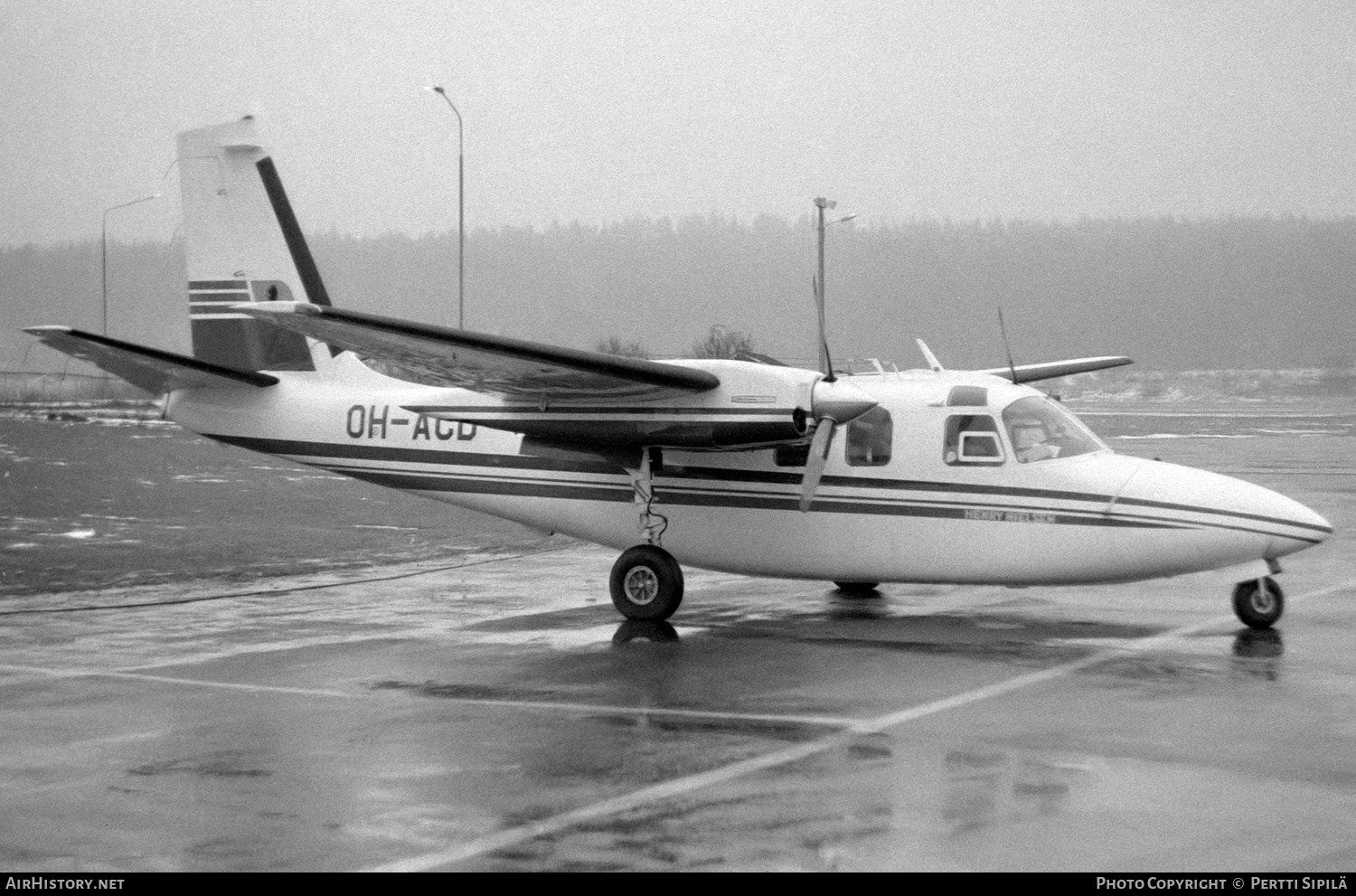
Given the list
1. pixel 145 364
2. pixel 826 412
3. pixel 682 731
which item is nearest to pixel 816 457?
pixel 826 412

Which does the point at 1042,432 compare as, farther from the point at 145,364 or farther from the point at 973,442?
the point at 145,364

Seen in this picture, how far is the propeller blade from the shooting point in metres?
13.6

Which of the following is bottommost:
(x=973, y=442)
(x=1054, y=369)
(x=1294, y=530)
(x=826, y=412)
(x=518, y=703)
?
(x=518, y=703)

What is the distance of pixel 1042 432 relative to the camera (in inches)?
538

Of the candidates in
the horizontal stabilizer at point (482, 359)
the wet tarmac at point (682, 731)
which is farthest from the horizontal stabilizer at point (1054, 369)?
the horizontal stabilizer at point (482, 359)

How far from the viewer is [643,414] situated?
14.0 meters

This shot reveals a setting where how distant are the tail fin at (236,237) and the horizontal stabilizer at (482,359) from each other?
3.23m

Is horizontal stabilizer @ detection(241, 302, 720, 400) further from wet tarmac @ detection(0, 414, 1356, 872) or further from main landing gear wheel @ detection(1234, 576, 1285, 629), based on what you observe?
main landing gear wheel @ detection(1234, 576, 1285, 629)

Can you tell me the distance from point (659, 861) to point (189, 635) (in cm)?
807

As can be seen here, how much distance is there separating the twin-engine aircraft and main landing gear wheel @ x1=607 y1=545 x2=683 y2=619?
0.02 m

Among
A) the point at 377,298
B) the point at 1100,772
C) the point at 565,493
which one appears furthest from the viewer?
the point at 377,298

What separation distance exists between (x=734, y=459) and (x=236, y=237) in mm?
6276
